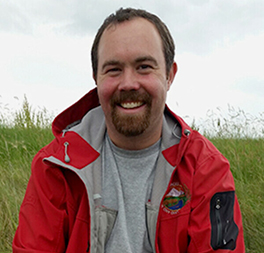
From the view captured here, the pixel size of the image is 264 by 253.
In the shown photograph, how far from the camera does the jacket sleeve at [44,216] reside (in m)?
2.28

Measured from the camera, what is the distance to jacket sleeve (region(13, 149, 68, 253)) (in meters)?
2.28

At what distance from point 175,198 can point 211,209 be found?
0.23 m

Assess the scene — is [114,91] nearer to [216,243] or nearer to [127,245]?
[127,245]

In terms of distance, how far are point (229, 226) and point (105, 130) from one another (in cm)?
107

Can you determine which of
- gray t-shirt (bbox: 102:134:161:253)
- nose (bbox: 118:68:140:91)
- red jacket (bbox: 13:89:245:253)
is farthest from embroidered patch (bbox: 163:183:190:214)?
nose (bbox: 118:68:140:91)

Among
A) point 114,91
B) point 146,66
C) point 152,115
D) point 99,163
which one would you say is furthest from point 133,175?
point 146,66

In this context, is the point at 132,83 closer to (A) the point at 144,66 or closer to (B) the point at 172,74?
(A) the point at 144,66

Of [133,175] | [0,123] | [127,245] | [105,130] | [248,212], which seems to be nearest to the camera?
[127,245]

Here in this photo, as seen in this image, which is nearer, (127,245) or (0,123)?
(127,245)

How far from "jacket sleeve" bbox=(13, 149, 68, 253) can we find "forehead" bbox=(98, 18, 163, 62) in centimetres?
89

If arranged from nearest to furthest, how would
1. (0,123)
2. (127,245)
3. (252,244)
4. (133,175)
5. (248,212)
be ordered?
(127,245), (133,175), (252,244), (248,212), (0,123)

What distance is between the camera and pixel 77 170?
2.29 meters

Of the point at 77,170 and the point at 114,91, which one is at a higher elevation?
the point at 114,91

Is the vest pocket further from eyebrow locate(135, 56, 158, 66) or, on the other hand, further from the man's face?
eyebrow locate(135, 56, 158, 66)
